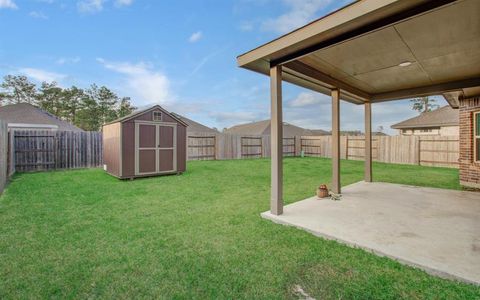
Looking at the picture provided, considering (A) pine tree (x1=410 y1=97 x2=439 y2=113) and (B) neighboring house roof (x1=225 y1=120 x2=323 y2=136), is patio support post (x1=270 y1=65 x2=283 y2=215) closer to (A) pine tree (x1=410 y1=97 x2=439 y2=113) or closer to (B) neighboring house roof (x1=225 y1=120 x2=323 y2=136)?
(B) neighboring house roof (x1=225 y1=120 x2=323 y2=136)

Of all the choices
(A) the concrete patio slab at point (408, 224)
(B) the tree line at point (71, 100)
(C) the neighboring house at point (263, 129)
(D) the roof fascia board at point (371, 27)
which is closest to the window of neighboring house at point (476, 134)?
(A) the concrete patio slab at point (408, 224)

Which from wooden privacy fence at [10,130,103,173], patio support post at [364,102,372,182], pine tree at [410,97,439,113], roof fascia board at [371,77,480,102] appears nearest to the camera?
roof fascia board at [371,77,480,102]

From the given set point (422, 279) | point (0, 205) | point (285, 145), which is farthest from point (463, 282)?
point (285, 145)

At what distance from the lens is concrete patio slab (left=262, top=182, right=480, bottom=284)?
7.16 ft

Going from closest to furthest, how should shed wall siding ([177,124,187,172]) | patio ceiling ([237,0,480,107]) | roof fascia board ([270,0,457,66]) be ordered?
roof fascia board ([270,0,457,66])
patio ceiling ([237,0,480,107])
shed wall siding ([177,124,187,172])

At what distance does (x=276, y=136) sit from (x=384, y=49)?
72.5 inches

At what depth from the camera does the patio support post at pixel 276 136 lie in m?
3.40

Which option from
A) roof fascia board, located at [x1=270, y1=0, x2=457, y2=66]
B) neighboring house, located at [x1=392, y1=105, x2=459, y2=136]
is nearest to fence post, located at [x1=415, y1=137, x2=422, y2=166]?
neighboring house, located at [x1=392, y1=105, x2=459, y2=136]

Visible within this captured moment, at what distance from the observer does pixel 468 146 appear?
593cm

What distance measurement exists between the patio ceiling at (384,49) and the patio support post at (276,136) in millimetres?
236

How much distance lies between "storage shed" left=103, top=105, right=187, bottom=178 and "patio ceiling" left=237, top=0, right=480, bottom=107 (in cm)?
470

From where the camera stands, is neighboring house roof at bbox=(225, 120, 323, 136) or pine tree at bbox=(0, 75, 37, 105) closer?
pine tree at bbox=(0, 75, 37, 105)

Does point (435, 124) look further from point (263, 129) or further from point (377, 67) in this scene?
point (377, 67)

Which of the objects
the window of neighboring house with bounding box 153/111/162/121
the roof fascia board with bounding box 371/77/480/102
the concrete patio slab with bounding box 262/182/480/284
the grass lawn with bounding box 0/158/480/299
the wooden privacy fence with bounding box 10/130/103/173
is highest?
the roof fascia board with bounding box 371/77/480/102
